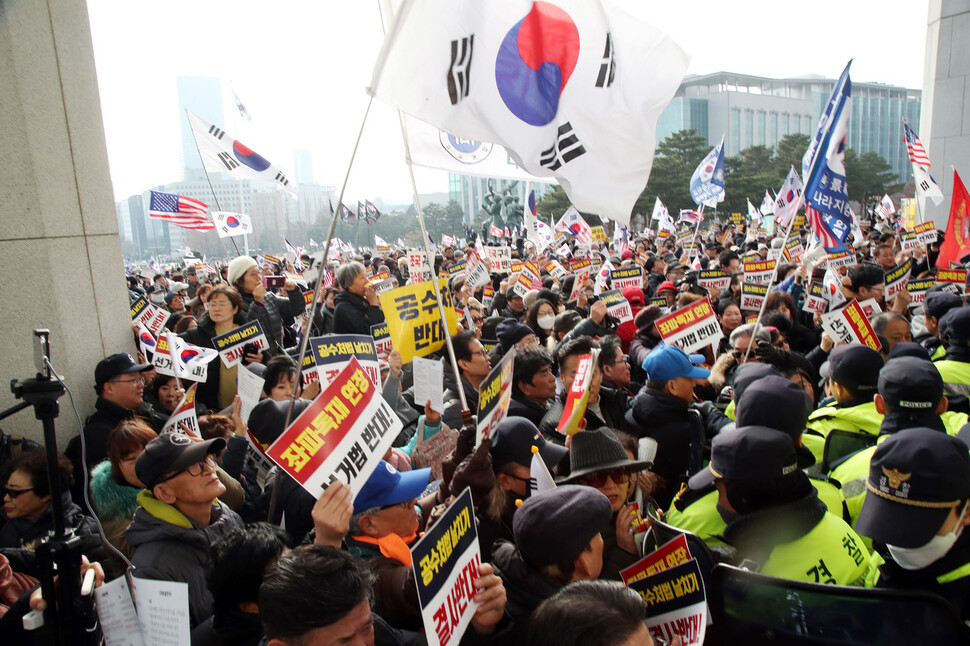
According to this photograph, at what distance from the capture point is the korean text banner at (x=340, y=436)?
2.53 metres

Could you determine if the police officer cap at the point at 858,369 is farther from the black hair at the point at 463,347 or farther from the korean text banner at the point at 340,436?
the korean text banner at the point at 340,436

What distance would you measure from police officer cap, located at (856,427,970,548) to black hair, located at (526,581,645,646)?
1019 millimetres

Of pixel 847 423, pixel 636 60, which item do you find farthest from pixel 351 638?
pixel 636 60

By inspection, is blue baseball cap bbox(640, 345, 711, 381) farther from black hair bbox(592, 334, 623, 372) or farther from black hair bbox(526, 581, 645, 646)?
black hair bbox(526, 581, 645, 646)

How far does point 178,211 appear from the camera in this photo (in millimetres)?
14305

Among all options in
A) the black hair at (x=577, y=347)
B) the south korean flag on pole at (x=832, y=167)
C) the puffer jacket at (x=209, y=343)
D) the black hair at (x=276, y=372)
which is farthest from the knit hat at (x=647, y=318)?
the puffer jacket at (x=209, y=343)

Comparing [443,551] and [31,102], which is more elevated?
[31,102]

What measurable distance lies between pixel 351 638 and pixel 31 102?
4840mm

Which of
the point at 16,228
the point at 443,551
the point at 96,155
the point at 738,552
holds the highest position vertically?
the point at 96,155

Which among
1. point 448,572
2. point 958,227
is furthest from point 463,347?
point 958,227

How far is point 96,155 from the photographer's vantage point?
18.2 feet

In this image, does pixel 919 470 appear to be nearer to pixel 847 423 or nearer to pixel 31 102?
pixel 847 423

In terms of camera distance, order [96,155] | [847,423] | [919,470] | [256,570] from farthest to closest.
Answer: [96,155], [847,423], [256,570], [919,470]

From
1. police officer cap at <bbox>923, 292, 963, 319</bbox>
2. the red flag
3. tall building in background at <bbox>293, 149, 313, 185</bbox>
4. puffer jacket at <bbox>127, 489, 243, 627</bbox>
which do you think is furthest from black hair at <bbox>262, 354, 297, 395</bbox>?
tall building in background at <bbox>293, 149, 313, 185</bbox>
